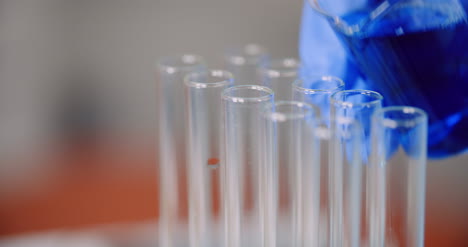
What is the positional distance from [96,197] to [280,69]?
665mm

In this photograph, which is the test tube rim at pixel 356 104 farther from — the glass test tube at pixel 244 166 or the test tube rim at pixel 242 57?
the test tube rim at pixel 242 57

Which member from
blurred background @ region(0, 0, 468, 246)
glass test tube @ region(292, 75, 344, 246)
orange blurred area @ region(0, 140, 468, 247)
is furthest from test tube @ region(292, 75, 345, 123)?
blurred background @ region(0, 0, 468, 246)

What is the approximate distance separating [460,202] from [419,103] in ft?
2.22

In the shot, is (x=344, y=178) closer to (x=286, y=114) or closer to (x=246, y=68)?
(x=286, y=114)

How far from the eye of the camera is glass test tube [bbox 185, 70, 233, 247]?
1.25 ft

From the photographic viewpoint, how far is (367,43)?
1.07ft

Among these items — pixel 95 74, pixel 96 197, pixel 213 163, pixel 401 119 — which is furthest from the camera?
pixel 95 74

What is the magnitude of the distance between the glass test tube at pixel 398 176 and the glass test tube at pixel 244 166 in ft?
0.20

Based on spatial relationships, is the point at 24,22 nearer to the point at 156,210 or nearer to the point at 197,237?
the point at 156,210

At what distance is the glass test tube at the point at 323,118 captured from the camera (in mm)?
318

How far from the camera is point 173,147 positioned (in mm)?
427

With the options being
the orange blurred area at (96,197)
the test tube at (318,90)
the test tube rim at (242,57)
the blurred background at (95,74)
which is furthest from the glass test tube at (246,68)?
the blurred background at (95,74)

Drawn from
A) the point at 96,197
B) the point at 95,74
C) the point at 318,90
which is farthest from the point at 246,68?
the point at 95,74

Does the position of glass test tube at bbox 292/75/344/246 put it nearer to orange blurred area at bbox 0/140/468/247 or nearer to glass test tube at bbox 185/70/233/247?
glass test tube at bbox 185/70/233/247
